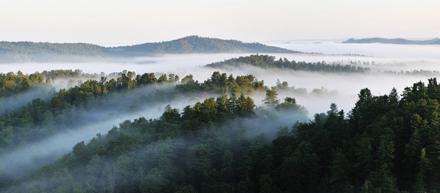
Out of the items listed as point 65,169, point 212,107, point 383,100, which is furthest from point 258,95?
point 65,169

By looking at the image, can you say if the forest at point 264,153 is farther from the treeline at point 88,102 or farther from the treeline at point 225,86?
the treeline at point 225,86

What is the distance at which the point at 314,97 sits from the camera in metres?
152

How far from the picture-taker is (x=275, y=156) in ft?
181

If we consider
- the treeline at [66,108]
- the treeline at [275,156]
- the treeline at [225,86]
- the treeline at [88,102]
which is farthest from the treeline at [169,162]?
the treeline at [66,108]

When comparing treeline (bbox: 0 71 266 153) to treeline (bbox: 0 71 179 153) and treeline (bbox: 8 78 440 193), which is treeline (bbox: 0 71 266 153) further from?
treeline (bbox: 8 78 440 193)

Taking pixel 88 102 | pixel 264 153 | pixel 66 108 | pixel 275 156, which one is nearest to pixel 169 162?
pixel 264 153

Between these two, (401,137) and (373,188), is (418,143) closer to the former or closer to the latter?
(401,137)

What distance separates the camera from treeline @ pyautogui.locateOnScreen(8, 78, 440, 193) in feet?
135

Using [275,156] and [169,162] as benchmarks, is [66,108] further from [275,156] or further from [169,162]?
[275,156]

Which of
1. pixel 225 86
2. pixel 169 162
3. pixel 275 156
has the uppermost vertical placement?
pixel 225 86

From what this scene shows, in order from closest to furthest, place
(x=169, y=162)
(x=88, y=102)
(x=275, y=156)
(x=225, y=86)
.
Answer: (x=275, y=156)
(x=169, y=162)
(x=225, y=86)
(x=88, y=102)

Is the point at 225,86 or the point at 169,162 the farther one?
the point at 225,86

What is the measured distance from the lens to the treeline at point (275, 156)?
135 ft

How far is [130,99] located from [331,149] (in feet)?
348
